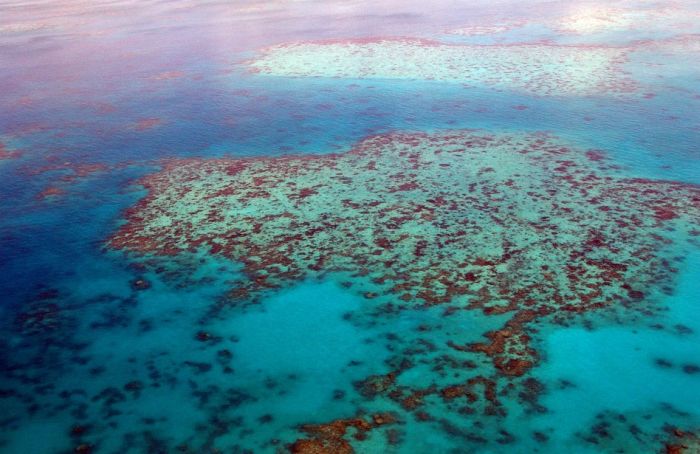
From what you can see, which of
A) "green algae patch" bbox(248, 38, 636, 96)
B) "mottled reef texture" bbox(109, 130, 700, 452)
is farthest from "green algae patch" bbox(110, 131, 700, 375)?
"green algae patch" bbox(248, 38, 636, 96)

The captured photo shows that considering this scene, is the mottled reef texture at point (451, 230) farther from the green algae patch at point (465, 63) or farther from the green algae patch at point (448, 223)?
the green algae patch at point (465, 63)

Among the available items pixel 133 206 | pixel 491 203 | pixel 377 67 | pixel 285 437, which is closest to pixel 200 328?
pixel 285 437

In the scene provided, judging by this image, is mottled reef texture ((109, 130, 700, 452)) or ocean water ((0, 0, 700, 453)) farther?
mottled reef texture ((109, 130, 700, 452))

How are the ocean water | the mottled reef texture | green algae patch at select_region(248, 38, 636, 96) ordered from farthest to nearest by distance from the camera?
1. green algae patch at select_region(248, 38, 636, 96)
2. the mottled reef texture
3. the ocean water

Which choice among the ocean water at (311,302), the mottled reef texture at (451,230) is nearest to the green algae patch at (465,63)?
the ocean water at (311,302)

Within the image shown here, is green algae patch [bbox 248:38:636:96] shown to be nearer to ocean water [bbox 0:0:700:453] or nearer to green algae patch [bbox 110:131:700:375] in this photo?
ocean water [bbox 0:0:700:453]

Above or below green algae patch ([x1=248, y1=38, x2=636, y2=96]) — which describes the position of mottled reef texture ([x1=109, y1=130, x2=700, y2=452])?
below
